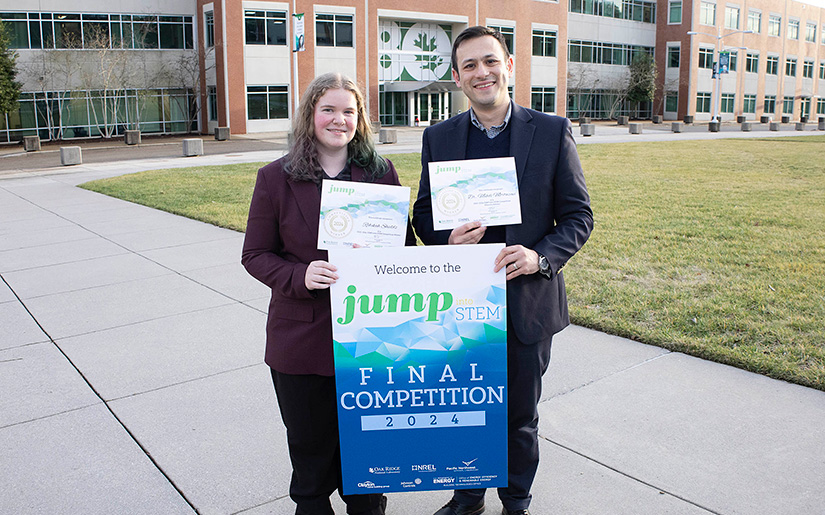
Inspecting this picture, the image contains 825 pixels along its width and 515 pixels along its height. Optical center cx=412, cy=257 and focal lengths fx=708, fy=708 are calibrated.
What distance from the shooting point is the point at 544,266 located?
2.79 metres

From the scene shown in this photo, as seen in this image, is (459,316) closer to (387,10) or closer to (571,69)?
(387,10)

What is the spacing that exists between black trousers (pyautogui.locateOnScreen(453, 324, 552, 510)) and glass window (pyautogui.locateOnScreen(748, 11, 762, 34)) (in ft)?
255

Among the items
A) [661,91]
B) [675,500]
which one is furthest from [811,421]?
[661,91]

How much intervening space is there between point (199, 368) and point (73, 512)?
1829mm

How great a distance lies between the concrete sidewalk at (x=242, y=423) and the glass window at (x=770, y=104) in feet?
257

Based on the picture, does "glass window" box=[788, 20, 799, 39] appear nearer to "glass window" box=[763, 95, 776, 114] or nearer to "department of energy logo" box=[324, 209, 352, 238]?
"glass window" box=[763, 95, 776, 114]

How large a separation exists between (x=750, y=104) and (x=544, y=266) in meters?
78.0

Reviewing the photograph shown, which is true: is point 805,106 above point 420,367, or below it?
above

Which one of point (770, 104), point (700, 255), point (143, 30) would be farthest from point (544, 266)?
point (770, 104)

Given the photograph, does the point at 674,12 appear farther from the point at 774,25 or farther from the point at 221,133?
the point at 221,133

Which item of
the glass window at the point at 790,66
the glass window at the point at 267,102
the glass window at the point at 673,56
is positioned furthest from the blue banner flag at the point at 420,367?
the glass window at the point at 790,66

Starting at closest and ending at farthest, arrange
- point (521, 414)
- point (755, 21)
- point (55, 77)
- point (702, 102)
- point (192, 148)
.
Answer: point (521, 414) → point (192, 148) → point (55, 77) → point (702, 102) → point (755, 21)

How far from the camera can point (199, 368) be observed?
499 cm

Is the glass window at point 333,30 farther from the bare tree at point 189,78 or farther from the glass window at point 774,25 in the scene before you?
the glass window at point 774,25
